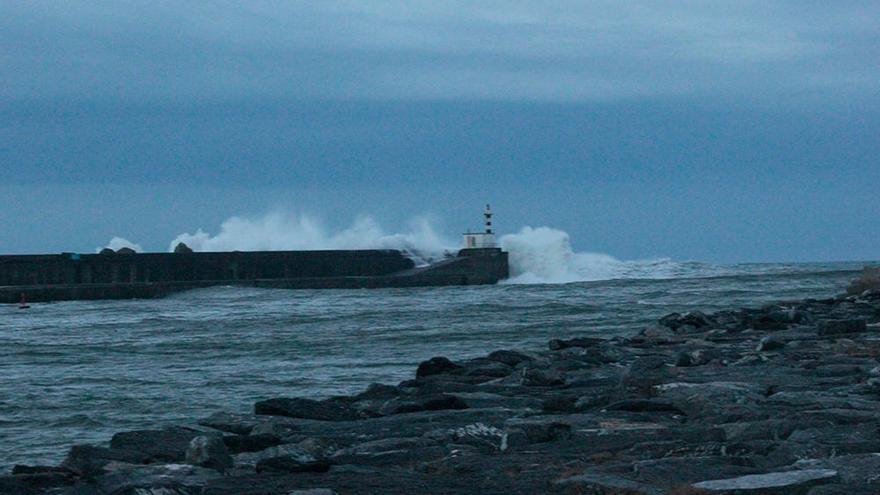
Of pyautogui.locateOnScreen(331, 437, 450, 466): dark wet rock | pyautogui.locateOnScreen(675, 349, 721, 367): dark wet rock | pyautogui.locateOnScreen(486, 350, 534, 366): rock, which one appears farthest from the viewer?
pyautogui.locateOnScreen(486, 350, 534, 366): rock

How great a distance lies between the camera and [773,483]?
13.6ft

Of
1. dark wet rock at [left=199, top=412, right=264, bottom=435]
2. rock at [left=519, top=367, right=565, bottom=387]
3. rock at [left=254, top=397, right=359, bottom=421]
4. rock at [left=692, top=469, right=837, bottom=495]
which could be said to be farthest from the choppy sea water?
rock at [left=692, top=469, right=837, bottom=495]

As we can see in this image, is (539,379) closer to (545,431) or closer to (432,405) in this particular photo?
(432,405)

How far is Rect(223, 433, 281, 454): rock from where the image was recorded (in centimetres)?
605

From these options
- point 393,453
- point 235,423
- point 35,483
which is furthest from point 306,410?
point 35,483

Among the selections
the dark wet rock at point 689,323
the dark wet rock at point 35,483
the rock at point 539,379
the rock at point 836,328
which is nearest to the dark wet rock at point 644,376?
the rock at point 539,379

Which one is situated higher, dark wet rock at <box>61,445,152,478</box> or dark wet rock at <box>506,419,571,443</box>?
dark wet rock at <box>506,419,571,443</box>

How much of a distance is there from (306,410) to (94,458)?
1.87 m

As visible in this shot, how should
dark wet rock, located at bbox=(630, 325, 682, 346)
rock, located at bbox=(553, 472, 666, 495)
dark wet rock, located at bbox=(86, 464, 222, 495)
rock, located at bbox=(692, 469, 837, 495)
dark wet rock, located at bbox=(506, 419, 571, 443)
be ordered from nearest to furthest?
1. rock, located at bbox=(692, 469, 837, 495)
2. rock, located at bbox=(553, 472, 666, 495)
3. dark wet rock, located at bbox=(86, 464, 222, 495)
4. dark wet rock, located at bbox=(506, 419, 571, 443)
5. dark wet rock, located at bbox=(630, 325, 682, 346)

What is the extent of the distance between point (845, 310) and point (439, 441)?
10.5 m

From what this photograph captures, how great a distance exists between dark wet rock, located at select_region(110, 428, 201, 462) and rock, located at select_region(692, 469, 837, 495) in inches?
99.0

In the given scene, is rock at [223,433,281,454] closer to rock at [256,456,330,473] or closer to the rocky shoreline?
the rocky shoreline

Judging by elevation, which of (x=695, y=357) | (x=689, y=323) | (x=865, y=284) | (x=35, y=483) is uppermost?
(x=865, y=284)

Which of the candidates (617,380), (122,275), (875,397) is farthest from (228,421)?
(122,275)
